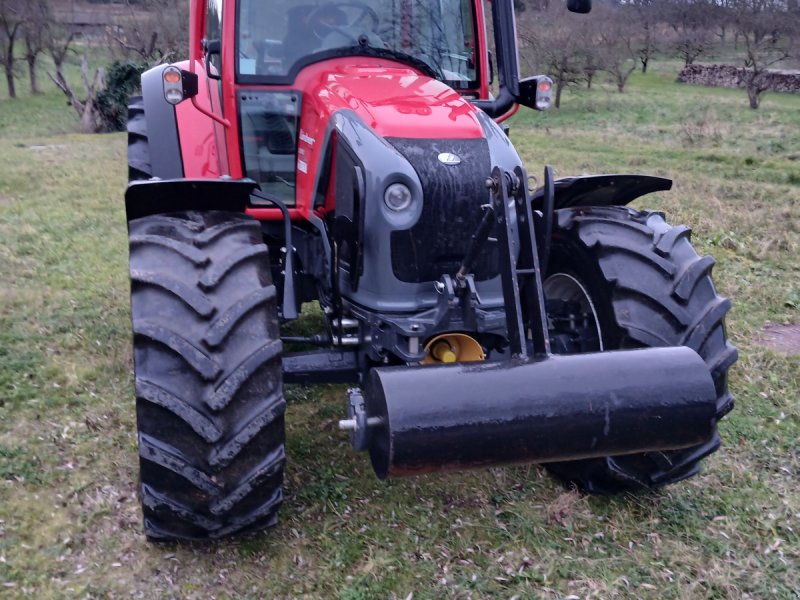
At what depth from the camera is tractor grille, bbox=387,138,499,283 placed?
327cm

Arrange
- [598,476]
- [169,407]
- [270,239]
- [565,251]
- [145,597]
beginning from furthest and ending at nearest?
1. [270,239]
2. [565,251]
3. [598,476]
4. [145,597]
5. [169,407]

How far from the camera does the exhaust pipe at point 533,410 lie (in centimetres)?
248

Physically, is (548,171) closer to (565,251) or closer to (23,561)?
(565,251)

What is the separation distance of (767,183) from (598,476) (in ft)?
29.0

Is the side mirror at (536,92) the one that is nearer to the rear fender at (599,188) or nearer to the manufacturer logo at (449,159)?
the rear fender at (599,188)

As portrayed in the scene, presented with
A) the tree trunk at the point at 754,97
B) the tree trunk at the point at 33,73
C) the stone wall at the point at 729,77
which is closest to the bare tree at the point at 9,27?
the tree trunk at the point at 33,73

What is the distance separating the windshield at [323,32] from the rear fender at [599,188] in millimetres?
900

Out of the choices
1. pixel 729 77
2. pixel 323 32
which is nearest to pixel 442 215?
pixel 323 32

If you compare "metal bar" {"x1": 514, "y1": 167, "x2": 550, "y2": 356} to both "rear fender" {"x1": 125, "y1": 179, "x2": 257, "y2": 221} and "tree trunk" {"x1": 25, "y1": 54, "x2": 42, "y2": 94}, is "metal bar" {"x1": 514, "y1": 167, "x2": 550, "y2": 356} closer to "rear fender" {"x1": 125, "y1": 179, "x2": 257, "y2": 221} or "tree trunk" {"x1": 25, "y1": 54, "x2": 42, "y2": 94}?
"rear fender" {"x1": 125, "y1": 179, "x2": 257, "y2": 221}

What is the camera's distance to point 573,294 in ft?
13.0

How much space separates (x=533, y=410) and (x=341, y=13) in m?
2.32

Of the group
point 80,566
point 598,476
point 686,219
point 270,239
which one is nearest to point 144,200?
point 270,239

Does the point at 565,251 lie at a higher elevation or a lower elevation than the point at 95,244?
higher

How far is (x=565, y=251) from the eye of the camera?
3.89m
